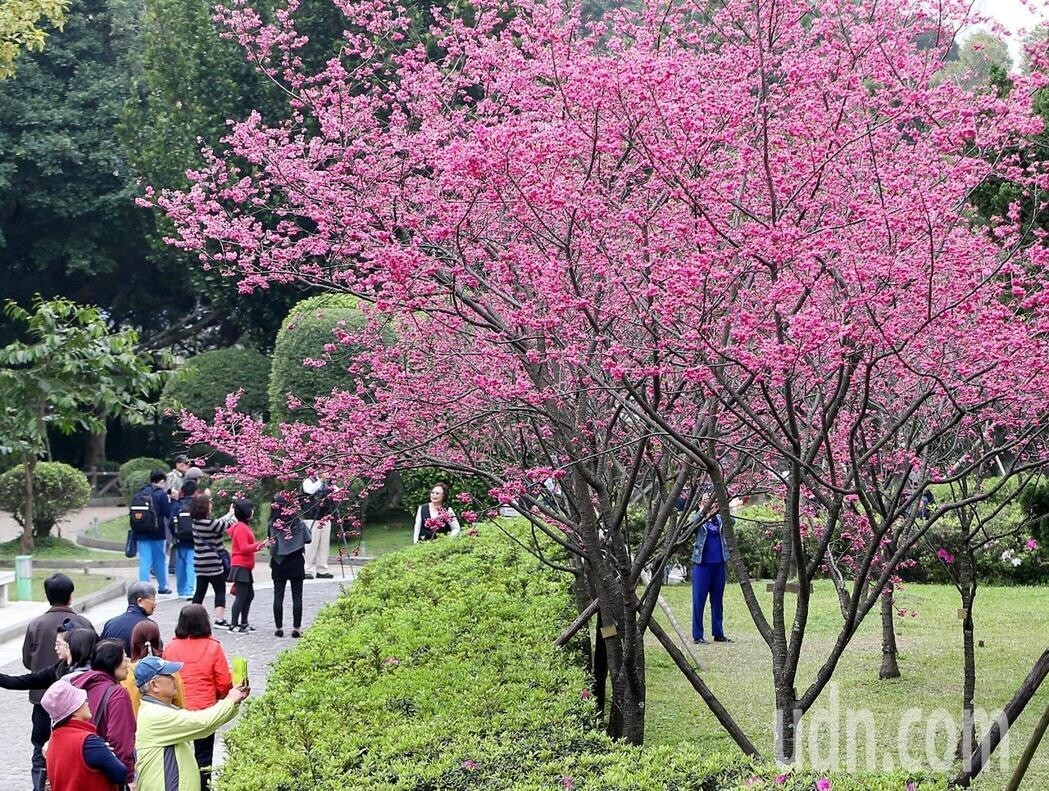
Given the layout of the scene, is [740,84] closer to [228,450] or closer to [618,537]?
[618,537]

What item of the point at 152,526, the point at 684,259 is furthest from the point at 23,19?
the point at 684,259

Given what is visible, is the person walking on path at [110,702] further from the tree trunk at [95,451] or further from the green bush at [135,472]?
the tree trunk at [95,451]

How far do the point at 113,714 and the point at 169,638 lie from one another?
779cm

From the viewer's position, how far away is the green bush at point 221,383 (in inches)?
1098

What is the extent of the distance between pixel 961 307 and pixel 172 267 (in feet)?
101

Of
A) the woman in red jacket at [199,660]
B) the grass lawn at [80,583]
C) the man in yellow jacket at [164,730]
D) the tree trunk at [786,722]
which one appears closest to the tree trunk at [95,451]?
the grass lawn at [80,583]

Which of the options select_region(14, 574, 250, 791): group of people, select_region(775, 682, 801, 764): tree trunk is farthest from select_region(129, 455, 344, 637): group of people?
select_region(775, 682, 801, 764): tree trunk

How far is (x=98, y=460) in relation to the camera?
3756 cm

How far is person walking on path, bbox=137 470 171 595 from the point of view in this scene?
1733 centimetres

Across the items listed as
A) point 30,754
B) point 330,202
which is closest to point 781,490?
point 330,202

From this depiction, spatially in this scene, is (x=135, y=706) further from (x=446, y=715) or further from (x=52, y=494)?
(x=52, y=494)

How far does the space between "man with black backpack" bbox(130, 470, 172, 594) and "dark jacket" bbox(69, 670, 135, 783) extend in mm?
11185

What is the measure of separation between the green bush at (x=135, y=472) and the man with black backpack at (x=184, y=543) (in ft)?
48.0

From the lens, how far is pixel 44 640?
313 inches
